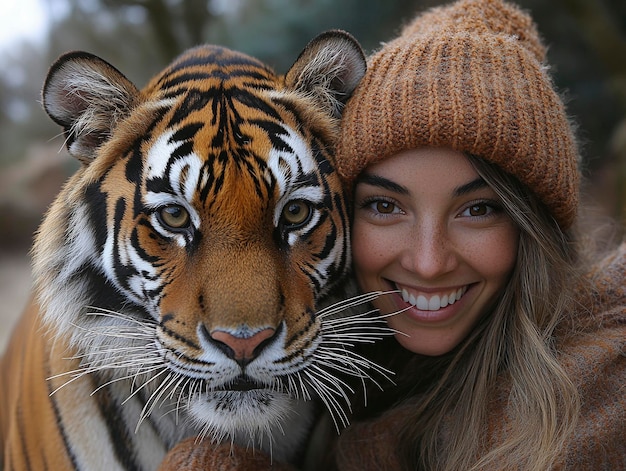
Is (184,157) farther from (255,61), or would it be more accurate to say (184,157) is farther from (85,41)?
(85,41)

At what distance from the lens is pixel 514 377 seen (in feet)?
5.37

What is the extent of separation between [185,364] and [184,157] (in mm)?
492

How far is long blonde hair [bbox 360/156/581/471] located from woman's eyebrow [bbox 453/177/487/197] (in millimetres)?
22

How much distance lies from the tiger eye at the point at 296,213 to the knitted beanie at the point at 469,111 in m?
0.16

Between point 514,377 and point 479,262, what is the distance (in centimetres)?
31

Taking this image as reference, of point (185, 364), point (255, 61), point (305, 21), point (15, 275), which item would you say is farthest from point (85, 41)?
point (185, 364)

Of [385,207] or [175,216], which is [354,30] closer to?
[385,207]

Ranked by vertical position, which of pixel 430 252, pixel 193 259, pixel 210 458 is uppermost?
pixel 193 259

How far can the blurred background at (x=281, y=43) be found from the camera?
5.55m

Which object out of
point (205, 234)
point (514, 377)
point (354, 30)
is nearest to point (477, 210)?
point (514, 377)

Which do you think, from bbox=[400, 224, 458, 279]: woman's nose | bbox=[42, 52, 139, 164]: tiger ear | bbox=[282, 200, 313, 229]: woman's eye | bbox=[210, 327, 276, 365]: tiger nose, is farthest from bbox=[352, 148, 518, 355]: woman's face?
bbox=[42, 52, 139, 164]: tiger ear

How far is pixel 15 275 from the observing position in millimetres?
6641

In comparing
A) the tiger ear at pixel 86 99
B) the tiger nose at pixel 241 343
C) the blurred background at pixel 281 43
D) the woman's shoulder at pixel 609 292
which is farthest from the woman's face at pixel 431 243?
the blurred background at pixel 281 43

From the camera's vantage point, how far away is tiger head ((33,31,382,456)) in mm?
1470
